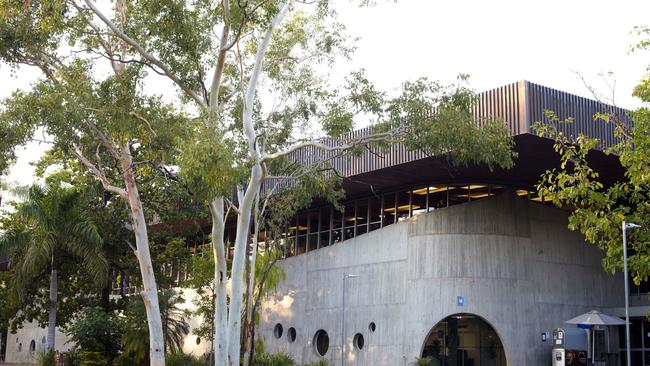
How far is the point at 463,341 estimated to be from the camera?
33188 millimetres

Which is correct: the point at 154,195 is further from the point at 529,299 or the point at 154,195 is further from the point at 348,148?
the point at 529,299

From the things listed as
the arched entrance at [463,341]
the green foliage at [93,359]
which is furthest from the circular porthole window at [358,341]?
the green foliage at [93,359]

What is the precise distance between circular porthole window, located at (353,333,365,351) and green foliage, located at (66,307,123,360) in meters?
9.97

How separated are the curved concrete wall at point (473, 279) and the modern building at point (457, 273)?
4cm

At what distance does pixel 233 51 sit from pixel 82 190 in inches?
494

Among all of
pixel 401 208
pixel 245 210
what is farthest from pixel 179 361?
pixel 245 210

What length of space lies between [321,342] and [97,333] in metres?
9.87

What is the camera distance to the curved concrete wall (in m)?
32.9

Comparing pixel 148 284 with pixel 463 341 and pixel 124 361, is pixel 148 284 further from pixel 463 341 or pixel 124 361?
pixel 463 341

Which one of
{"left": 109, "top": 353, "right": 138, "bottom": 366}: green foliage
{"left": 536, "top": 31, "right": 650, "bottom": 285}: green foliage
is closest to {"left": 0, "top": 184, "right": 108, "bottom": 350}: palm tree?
{"left": 109, "top": 353, "right": 138, "bottom": 366}: green foliage

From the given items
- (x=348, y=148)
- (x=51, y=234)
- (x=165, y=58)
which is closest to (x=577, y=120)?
(x=348, y=148)

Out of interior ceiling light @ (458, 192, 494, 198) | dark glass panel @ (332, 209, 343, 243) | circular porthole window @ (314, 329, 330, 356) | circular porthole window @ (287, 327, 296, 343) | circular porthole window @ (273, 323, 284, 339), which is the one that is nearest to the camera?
interior ceiling light @ (458, 192, 494, 198)

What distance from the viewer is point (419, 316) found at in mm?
33031

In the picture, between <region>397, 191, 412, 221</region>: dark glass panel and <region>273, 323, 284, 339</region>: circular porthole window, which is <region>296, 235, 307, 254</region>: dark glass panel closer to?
<region>273, 323, 284, 339</region>: circular porthole window
